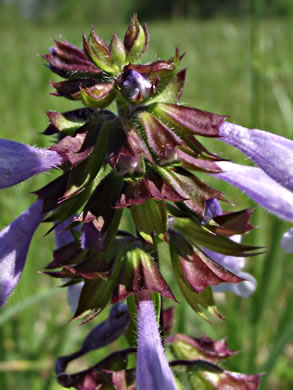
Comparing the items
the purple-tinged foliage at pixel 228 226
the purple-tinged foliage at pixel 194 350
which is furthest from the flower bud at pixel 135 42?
the purple-tinged foliage at pixel 194 350

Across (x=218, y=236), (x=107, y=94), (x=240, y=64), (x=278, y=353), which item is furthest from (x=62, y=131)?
(x=240, y=64)

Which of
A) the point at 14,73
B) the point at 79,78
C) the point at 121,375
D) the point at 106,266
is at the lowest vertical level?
the point at 121,375

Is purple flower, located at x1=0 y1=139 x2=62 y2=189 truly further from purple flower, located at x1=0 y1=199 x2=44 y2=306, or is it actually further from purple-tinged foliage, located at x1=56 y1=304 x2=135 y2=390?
purple-tinged foliage, located at x1=56 y1=304 x2=135 y2=390

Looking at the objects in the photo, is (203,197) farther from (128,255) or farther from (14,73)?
(14,73)

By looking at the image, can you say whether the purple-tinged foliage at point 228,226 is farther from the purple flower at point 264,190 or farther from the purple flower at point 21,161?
the purple flower at point 21,161

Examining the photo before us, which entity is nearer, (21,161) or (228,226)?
(21,161)

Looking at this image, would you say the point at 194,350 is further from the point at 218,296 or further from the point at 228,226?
the point at 218,296

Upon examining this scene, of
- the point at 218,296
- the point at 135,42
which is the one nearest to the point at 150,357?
the point at 135,42
